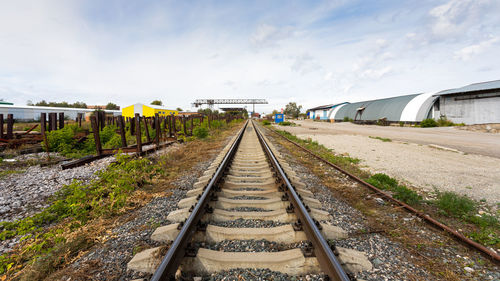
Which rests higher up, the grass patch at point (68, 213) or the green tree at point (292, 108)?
the green tree at point (292, 108)

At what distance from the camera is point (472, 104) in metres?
23.8

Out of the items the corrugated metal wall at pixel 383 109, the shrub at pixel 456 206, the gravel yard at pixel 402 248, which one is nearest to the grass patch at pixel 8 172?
the gravel yard at pixel 402 248

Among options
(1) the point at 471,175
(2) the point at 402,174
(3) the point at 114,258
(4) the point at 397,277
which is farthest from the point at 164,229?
(1) the point at 471,175

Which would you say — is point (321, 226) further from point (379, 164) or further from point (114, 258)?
point (379, 164)

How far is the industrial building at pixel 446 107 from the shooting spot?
73.6ft

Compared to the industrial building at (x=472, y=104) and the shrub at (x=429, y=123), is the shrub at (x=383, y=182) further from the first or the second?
the industrial building at (x=472, y=104)

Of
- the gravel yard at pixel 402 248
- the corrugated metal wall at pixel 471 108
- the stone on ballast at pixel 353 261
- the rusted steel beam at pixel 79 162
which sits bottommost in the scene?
the gravel yard at pixel 402 248

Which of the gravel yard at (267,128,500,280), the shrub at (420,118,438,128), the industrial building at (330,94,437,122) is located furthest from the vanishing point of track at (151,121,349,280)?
the industrial building at (330,94,437,122)

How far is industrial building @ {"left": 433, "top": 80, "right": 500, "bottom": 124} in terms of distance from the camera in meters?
22.1

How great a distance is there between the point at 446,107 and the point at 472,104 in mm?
2724

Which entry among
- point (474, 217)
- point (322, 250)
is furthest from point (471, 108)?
point (322, 250)

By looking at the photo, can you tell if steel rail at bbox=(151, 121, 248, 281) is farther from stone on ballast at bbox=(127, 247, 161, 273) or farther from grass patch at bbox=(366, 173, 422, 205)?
grass patch at bbox=(366, 173, 422, 205)

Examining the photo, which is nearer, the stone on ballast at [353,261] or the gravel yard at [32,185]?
the stone on ballast at [353,261]

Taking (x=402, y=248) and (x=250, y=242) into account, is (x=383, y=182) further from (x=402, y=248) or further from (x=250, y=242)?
(x=250, y=242)
